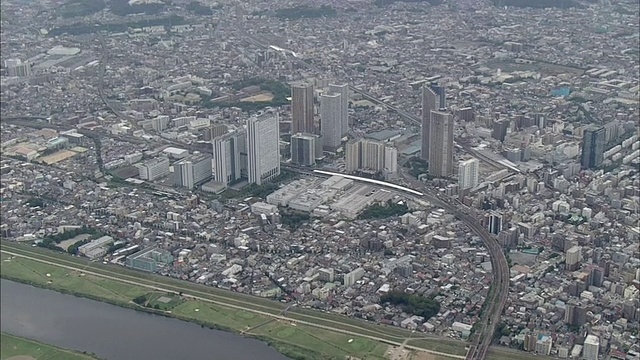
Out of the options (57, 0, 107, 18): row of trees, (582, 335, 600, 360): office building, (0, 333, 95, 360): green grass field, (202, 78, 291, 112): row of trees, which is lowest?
(0, 333, 95, 360): green grass field

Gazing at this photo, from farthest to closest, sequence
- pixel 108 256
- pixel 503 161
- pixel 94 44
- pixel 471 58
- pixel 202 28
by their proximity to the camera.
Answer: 1. pixel 202 28
2. pixel 94 44
3. pixel 471 58
4. pixel 503 161
5. pixel 108 256

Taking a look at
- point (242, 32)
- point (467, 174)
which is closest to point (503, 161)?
point (467, 174)

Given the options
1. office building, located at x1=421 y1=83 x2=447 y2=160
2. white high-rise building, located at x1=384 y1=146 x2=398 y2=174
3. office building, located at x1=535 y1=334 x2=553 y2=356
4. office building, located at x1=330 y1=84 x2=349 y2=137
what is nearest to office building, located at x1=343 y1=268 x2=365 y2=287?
office building, located at x1=535 y1=334 x2=553 y2=356

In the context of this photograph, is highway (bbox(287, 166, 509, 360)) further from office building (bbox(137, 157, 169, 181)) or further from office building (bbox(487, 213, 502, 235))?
office building (bbox(137, 157, 169, 181))

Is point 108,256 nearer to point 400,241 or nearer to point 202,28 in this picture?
point 400,241

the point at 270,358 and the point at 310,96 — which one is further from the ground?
the point at 310,96

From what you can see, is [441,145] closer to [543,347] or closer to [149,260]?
[149,260]

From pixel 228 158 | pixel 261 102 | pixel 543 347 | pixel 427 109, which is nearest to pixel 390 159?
pixel 427 109
